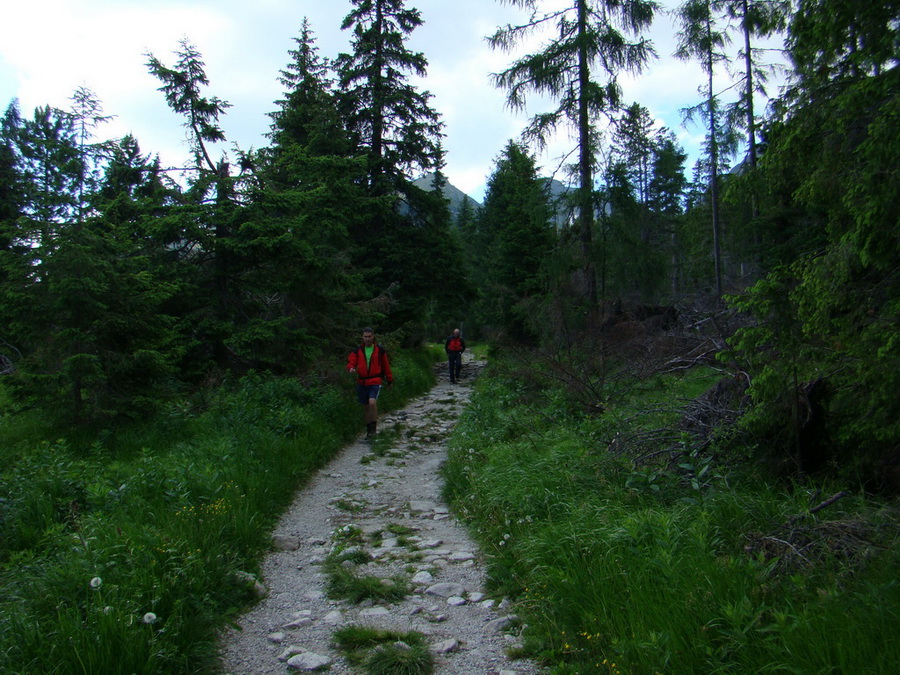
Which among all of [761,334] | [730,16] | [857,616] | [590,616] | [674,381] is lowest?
[590,616]

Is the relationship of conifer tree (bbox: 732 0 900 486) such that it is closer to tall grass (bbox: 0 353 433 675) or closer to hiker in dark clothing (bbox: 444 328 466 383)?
tall grass (bbox: 0 353 433 675)

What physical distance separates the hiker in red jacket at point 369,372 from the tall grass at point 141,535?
1.70 metres

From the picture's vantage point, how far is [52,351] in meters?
8.02

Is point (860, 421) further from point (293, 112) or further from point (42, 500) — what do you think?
point (293, 112)

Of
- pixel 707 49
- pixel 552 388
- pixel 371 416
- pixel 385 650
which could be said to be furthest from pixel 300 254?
pixel 707 49

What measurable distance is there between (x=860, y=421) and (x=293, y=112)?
20.8m

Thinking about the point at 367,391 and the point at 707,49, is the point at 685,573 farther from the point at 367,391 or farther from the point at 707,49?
the point at 707,49

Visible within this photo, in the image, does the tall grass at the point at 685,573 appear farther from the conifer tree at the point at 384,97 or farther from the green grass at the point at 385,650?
the conifer tree at the point at 384,97

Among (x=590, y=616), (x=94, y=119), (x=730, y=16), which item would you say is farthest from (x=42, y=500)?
(x=94, y=119)

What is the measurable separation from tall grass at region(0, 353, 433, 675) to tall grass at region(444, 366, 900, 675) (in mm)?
2219

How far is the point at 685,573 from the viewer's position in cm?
318

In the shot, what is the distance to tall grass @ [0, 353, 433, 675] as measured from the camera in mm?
3004

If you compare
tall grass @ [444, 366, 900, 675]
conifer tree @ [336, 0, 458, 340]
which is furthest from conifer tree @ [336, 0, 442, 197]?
tall grass @ [444, 366, 900, 675]

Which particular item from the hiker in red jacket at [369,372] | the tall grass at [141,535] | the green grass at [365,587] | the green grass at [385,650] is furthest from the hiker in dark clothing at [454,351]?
the green grass at [385,650]
